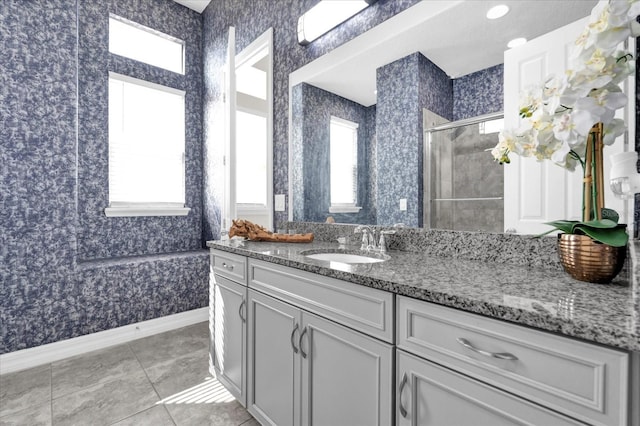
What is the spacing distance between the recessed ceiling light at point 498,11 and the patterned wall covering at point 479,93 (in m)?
0.21

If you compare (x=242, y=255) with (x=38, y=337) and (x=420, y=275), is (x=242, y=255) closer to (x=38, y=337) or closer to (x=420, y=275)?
A: (x=420, y=275)

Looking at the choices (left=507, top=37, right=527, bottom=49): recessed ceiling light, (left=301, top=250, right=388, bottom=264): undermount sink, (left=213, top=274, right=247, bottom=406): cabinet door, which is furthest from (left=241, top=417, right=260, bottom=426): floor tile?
(left=507, top=37, right=527, bottom=49): recessed ceiling light

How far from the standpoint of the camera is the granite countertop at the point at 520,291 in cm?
55

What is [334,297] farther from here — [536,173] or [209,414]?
[209,414]

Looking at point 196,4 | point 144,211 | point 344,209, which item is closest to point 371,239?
point 344,209

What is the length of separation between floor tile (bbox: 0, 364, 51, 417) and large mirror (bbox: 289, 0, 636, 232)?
6.25 ft

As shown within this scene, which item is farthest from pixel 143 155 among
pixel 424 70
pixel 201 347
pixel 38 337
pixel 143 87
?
pixel 424 70

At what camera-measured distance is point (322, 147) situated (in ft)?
6.52

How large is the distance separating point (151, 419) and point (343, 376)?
1.23m

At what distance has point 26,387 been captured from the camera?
1.91 m

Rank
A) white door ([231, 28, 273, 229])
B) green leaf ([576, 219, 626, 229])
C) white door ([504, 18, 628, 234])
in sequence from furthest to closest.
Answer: white door ([231, 28, 273, 229]) → white door ([504, 18, 628, 234]) → green leaf ([576, 219, 626, 229])

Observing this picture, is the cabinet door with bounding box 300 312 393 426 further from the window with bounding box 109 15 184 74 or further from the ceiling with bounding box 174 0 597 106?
the window with bounding box 109 15 184 74

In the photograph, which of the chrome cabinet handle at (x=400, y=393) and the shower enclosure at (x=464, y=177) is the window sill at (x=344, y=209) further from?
the chrome cabinet handle at (x=400, y=393)

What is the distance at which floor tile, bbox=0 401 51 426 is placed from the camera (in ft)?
5.21
